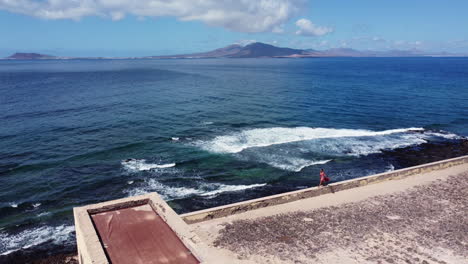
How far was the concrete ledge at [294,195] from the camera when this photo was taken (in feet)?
56.9

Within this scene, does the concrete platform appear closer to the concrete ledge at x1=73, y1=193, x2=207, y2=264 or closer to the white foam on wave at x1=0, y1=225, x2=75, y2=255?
the concrete ledge at x1=73, y1=193, x2=207, y2=264

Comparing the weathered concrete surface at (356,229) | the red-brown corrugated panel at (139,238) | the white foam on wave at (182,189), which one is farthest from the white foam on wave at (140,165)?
the red-brown corrugated panel at (139,238)

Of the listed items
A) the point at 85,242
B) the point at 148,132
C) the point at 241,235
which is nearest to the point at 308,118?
the point at 148,132

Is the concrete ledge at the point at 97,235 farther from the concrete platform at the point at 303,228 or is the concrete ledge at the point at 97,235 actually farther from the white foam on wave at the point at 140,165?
the white foam on wave at the point at 140,165

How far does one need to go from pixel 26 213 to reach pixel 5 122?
85.2ft

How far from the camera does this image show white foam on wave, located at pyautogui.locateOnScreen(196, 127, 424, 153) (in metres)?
33.9

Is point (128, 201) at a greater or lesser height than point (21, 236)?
greater

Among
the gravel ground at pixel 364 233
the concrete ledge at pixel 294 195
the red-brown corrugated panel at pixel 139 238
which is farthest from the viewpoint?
the concrete ledge at pixel 294 195

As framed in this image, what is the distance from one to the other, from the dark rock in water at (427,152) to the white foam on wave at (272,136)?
5.41 meters

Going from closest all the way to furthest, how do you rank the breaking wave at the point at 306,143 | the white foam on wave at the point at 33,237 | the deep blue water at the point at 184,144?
1. the white foam on wave at the point at 33,237
2. the deep blue water at the point at 184,144
3. the breaking wave at the point at 306,143

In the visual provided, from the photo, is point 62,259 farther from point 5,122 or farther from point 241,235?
point 5,122

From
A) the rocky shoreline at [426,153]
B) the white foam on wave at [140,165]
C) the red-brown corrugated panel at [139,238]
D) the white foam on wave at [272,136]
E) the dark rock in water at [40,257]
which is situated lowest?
the dark rock in water at [40,257]

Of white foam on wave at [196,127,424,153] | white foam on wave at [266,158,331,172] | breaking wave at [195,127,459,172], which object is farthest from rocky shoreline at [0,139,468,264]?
white foam on wave at [266,158,331,172]

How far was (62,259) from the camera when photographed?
16.9 metres
